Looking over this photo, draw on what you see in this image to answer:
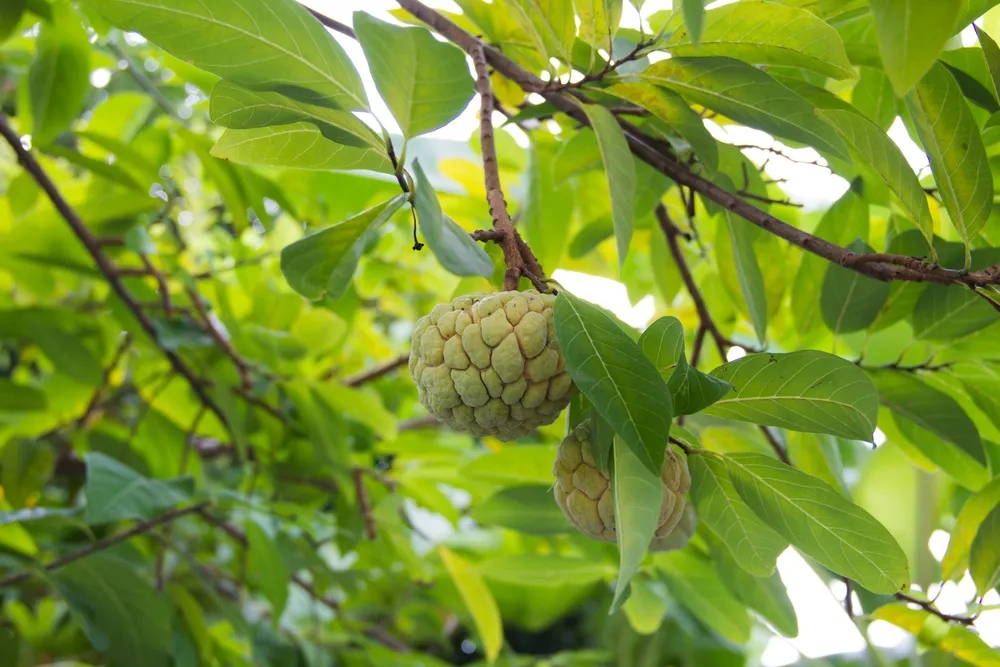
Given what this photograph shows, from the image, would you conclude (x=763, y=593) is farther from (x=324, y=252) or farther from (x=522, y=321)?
(x=324, y=252)

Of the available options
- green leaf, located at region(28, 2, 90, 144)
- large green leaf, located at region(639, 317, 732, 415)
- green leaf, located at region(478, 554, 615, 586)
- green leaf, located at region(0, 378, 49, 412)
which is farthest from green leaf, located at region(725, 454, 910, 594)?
green leaf, located at region(0, 378, 49, 412)

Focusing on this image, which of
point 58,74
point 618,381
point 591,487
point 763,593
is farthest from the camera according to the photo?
point 58,74

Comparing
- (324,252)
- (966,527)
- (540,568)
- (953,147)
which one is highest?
(953,147)

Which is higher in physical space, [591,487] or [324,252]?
[324,252]

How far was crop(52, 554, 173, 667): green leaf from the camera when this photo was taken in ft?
4.03

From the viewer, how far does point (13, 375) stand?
2211 mm

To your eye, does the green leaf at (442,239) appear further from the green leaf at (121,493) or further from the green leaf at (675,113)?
the green leaf at (121,493)

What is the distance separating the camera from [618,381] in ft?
1.92

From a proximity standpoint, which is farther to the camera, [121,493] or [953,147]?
[121,493]

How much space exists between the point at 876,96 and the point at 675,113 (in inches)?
11.8

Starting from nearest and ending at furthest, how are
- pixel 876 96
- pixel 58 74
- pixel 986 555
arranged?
pixel 986 555 → pixel 876 96 → pixel 58 74

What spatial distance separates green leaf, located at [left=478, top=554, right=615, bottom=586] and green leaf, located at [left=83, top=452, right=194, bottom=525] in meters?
0.54

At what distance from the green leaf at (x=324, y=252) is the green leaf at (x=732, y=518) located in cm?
37

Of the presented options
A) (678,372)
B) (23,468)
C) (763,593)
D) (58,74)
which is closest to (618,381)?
(678,372)
